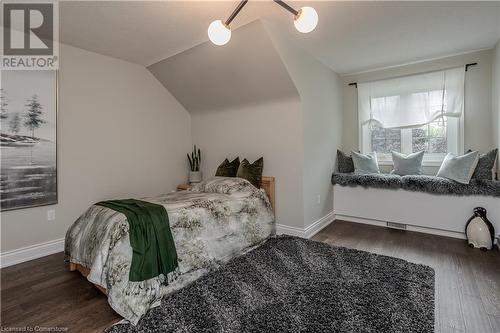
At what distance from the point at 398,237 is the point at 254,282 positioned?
7.18ft

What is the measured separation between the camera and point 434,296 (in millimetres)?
1985

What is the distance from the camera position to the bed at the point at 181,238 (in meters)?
1.80

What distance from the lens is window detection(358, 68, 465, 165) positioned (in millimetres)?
3586

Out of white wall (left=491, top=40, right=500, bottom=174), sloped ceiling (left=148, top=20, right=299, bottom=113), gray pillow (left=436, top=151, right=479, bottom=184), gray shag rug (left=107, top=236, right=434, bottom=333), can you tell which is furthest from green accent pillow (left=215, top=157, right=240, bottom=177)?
white wall (left=491, top=40, right=500, bottom=174)

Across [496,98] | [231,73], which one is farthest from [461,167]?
[231,73]

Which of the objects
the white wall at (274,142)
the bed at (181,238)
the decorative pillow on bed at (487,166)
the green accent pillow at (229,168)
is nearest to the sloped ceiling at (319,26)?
the white wall at (274,142)

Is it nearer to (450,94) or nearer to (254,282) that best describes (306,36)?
(450,94)

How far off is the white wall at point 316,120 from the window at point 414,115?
0.51m

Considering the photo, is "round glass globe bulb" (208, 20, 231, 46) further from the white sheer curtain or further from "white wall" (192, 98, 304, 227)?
the white sheer curtain

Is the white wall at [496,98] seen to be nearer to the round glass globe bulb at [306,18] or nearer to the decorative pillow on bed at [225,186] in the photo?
the round glass globe bulb at [306,18]

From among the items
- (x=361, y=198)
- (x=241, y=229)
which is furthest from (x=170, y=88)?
(x=361, y=198)

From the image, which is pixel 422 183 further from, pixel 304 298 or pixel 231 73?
pixel 231 73

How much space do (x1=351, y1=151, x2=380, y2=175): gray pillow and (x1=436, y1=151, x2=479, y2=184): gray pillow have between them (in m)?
0.88

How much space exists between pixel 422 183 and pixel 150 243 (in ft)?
11.0
